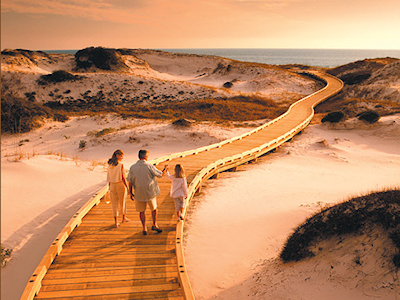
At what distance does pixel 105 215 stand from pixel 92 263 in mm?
2211

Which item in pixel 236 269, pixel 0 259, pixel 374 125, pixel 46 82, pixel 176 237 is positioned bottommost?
pixel 236 269

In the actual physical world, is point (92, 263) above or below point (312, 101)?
below

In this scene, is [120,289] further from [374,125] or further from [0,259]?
[374,125]

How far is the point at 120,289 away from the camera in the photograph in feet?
18.5

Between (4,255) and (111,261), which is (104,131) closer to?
(4,255)

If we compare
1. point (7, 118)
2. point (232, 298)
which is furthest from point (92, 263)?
point (7, 118)

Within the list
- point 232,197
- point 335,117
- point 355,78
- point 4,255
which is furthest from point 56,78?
point 355,78

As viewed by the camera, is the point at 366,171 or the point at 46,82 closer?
the point at 366,171

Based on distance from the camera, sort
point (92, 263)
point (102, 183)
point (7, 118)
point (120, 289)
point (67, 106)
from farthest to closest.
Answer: point (67, 106)
point (7, 118)
point (102, 183)
point (92, 263)
point (120, 289)

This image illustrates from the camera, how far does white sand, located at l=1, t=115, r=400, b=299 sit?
687 centimetres

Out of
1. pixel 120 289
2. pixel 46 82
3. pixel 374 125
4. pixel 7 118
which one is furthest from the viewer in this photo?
pixel 46 82

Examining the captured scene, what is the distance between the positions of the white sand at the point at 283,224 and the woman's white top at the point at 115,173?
3.06 metres

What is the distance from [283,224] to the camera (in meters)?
9.18

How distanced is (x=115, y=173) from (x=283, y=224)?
5.64 meters
